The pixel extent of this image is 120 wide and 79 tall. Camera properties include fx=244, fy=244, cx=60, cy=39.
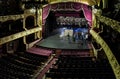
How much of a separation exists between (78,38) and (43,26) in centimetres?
361

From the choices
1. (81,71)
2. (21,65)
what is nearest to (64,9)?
(21,65)

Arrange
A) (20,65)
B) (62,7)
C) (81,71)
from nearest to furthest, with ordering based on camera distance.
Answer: (81,71), (20,65), (62,7)

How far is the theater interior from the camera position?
11219 mm

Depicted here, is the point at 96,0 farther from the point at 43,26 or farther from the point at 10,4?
the point at 10,4

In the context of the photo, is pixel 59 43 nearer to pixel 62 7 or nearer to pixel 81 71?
pixel 62 7

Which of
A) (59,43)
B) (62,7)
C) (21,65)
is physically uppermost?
(62,7)

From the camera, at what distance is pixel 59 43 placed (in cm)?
2156

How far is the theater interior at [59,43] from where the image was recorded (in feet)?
36.8

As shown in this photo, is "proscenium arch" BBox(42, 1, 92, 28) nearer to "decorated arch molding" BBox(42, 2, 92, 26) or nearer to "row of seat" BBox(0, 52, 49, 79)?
"decorated arch molding" BBox(42, 2, 92, 26)

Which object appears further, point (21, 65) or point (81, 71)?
point (21, 65)

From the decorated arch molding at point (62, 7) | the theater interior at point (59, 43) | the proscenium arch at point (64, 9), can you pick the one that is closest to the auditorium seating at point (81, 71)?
the theater interior at point (59, 43)

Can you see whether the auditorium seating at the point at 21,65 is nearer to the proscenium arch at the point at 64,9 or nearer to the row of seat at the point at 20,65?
the row of seat at the point at 20,65

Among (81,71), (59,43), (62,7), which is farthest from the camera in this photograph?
(62,7)

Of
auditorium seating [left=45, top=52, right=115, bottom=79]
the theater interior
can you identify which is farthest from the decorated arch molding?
auditorium seating [left=45, top=52, right=115, bottom=79]
